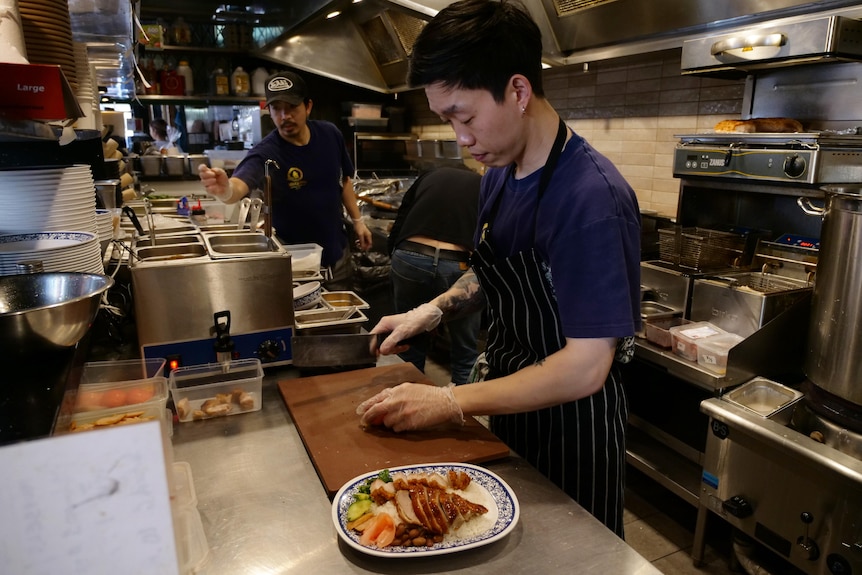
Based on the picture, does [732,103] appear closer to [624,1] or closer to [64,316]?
[624,1]

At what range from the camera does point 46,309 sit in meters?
0.95

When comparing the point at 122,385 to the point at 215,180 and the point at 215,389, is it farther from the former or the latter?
the point at 215,180

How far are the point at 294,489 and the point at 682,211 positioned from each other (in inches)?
100

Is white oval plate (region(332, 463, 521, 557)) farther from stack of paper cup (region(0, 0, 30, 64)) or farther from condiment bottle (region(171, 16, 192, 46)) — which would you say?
condiment bottle (region(171, 16, 192, 46))

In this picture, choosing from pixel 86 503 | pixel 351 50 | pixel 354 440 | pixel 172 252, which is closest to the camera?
pixel 86 503

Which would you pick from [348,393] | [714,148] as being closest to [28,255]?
[348,393]

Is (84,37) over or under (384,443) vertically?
over

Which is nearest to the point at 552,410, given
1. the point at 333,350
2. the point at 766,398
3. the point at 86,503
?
the point at 333,350

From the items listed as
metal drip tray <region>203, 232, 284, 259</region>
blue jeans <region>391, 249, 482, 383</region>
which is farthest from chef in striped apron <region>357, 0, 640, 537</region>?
blue jeans <region>391, 249, 482, 383</region>

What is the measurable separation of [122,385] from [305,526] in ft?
2.07

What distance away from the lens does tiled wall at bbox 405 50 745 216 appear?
3455mm

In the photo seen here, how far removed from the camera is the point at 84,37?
2.55 m

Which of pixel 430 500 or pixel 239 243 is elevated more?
pixel 239 243

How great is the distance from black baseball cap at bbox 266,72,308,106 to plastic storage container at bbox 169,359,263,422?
78.8 inches
